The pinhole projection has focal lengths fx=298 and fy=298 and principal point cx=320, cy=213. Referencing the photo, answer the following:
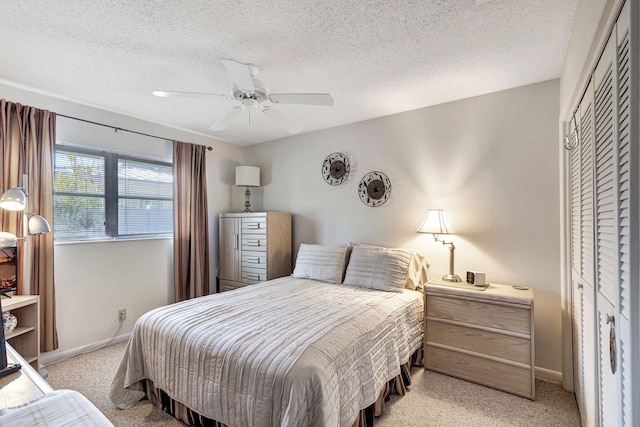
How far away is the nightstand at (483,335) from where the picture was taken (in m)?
2.15

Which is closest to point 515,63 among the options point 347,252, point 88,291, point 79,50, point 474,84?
point 474,84

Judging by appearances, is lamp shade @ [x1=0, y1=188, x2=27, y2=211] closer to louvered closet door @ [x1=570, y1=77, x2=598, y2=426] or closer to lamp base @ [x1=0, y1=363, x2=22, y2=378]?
lamp base @ [x1=0, y1=363, x2=22, y2=378]

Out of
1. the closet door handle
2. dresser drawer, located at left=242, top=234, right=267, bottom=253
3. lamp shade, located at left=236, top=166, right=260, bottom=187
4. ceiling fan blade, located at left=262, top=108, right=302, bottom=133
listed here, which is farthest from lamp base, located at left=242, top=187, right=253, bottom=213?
the closet door handle

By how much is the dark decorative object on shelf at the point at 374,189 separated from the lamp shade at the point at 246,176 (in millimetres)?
1552

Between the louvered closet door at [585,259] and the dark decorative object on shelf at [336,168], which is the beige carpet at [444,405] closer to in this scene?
the louvered closet door at [585,259]

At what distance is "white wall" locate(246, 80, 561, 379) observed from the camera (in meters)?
2.47

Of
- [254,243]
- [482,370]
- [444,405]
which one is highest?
[254,243]

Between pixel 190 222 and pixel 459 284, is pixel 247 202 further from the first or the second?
pixel 459 284

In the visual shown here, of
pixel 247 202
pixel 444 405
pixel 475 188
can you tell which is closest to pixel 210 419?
pixel 444 405

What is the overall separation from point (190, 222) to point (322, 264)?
1.77m

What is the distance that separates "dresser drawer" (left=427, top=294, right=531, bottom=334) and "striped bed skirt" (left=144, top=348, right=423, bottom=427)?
517 mm

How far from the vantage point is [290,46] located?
1.95 meters

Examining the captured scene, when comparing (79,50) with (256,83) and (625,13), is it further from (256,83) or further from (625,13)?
(625,13)

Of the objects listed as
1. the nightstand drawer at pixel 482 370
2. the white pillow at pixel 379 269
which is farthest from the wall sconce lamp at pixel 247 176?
the nightstand drawer at pixel 482 370
